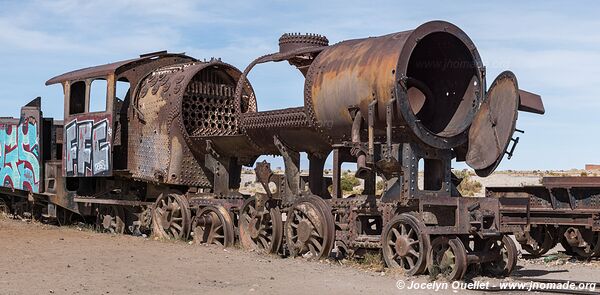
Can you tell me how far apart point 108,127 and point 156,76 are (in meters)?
1.43

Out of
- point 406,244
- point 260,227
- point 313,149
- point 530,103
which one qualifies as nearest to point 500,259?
point 406,244

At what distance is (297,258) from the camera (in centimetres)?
1155

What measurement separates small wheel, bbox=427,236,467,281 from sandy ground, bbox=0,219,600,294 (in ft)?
1.07

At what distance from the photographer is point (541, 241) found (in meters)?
14.8

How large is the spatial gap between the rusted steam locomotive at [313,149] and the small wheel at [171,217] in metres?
0.03

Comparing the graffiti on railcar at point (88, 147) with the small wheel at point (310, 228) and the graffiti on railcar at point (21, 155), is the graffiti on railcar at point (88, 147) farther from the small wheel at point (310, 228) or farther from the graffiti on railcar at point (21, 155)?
the small wheel at point (310, 228)

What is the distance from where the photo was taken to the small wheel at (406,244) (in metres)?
9.54

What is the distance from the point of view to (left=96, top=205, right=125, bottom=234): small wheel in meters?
16.0

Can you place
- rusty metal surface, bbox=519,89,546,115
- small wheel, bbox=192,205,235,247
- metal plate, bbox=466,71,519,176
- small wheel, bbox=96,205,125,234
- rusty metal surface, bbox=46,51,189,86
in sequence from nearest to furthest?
metal plate, bbox=466,71,519,176
rusty metal surface, bbox=519,89,546,115
small wheel, bbox=192,205,235,247
rusty metal surface, bbox=46,51,189,86
small wheel, bbox=96,205,125,234

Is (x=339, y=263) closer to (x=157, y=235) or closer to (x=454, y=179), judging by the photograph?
(x=454, y=179)

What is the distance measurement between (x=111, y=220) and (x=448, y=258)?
28.9 ft

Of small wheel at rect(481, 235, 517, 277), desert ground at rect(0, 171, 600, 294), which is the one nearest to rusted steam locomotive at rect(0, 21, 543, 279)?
small wheel at rect(481, 235, 517, 277)

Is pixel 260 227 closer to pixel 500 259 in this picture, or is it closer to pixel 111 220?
pixel 500 259

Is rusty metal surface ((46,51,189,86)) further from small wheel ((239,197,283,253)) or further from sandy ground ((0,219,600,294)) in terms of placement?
small wheel ((239,197,283,253))
